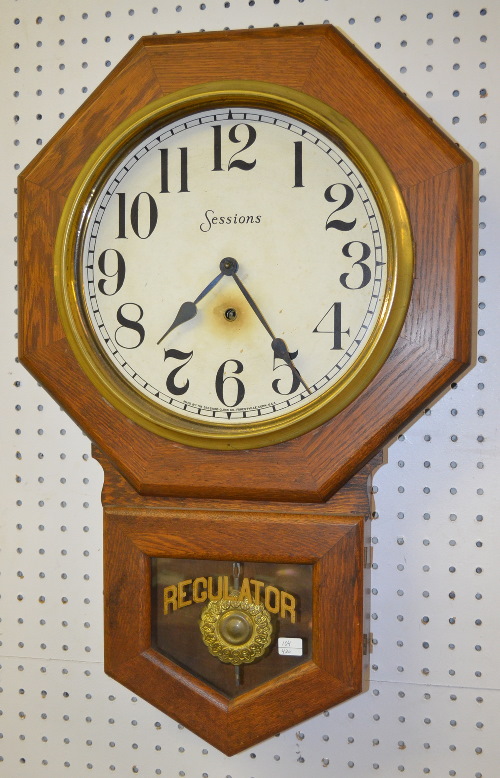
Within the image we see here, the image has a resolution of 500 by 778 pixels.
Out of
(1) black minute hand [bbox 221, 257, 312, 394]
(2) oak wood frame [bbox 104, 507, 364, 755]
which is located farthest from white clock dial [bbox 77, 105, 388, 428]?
(2) oak wood frame [bbox 104, 507, 364, 755]

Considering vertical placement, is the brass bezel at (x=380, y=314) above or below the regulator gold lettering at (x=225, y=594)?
above

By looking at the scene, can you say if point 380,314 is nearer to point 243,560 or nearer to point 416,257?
point 416,257

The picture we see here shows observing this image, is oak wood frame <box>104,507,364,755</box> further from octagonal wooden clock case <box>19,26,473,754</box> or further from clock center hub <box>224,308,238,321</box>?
clock center hub <box>224,308,238,321</box>

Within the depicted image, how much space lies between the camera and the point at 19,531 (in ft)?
4.54

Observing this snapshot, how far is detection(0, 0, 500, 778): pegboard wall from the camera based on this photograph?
1218mm

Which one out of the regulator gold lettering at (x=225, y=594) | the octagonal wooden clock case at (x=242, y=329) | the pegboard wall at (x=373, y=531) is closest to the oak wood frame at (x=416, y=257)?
the octagonal wooden clock case at (x=242, y=329)

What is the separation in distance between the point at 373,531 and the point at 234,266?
17.5 inches

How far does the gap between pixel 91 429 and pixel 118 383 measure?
0.21ft

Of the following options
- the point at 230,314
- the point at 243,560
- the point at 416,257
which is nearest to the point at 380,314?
the point at 416,257

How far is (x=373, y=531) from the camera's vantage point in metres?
1.26

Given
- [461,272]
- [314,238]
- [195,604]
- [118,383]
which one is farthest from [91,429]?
[461,272]

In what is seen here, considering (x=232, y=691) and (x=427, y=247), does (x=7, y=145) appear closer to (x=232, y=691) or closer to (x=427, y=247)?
(x=427, y=247)

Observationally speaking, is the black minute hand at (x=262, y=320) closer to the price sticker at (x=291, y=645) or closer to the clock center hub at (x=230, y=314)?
the clock center hub at (x=230, y=314)

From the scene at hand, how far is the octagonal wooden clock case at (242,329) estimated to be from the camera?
100 centimetres
